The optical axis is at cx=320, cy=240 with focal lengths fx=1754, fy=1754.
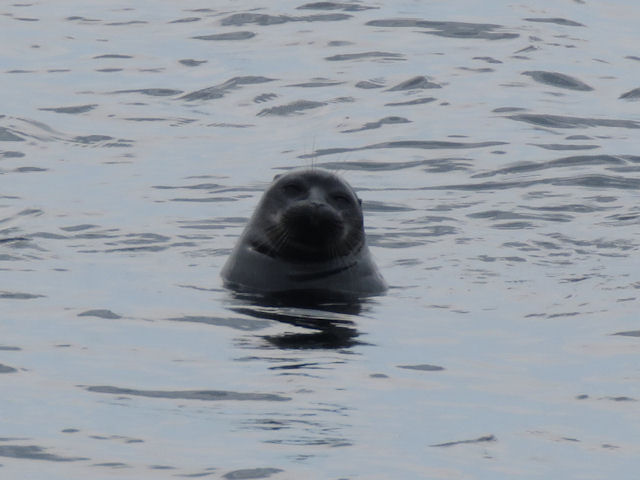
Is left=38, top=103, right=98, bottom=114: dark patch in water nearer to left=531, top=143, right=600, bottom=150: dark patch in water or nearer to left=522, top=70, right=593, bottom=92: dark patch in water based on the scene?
left=531, top=143, right=600, bottom=150: dark patch in water

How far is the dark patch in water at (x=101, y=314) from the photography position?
10.8 metres

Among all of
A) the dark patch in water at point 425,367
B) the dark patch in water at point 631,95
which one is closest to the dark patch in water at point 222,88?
the dark patch in water at point 631,95

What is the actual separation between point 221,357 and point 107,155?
847cm

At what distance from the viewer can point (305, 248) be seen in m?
12.0

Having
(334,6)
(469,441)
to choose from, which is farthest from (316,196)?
(334,6)

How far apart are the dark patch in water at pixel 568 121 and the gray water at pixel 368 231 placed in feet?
0.17

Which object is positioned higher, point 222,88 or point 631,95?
point 222,88

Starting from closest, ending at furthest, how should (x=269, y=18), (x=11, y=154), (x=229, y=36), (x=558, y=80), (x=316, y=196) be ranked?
(x=316, y=196)
(x=11, y=154)
(x=558, y=80)
(x=229, y=36)
(x=269, y=18)

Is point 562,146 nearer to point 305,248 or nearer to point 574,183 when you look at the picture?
point 574,183

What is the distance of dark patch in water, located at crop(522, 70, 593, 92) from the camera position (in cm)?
2152

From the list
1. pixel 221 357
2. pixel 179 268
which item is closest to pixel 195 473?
pixel 221 357

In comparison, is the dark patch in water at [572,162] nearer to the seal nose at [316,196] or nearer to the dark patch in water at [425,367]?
the seal nose at [316,196]

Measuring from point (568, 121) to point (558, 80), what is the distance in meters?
2.48

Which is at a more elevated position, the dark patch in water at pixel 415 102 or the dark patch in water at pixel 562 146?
the dark patch in water at pixel 415 102
